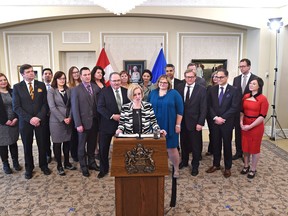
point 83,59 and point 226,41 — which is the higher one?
point 226,41

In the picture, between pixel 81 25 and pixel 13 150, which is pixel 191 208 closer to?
pixel 13 150

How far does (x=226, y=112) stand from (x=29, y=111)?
2.67 m

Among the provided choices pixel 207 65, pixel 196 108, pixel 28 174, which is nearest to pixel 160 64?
pixel 207 65

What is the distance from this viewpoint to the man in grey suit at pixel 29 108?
3453 mm

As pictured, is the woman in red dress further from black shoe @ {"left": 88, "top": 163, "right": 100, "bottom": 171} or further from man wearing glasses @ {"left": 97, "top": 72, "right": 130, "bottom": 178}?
black shoe @ {"left": 88, "top": 163, "right": 100, "bottom": 171}

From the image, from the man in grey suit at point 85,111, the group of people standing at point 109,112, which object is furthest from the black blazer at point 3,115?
the man in grey suit at point 85,111

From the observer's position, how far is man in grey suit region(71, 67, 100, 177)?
11.5 feet

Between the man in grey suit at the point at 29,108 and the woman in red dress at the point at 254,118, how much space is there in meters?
2.79

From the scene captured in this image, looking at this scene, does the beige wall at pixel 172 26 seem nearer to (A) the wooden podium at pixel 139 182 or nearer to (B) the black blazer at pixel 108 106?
(B) the black blazer at pixel 108 106

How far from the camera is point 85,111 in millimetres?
3568

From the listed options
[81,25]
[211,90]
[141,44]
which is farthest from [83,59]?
[211,90]

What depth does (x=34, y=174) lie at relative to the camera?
3799 mm

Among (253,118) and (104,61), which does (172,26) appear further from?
(253,118)

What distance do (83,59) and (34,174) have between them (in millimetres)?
3479
